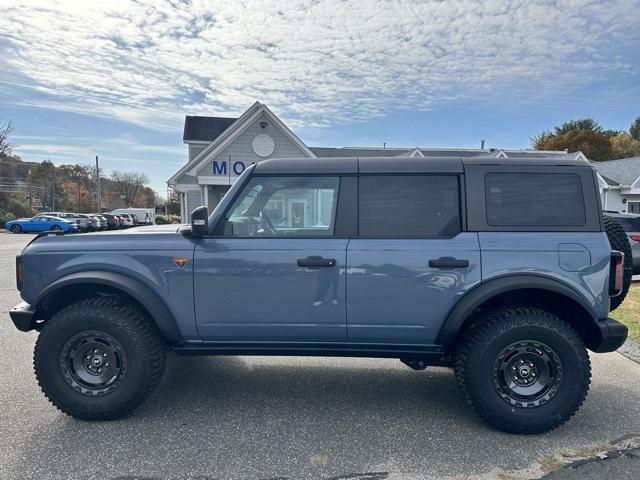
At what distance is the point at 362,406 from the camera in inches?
130

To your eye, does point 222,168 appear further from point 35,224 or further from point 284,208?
point 35,224

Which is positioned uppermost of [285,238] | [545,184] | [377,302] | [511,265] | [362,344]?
[545,184]

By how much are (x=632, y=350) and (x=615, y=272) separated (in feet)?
7.94

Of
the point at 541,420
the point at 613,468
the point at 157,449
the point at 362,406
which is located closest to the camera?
the point at 613,468

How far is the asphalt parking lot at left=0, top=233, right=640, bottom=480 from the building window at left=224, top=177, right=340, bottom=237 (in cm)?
153

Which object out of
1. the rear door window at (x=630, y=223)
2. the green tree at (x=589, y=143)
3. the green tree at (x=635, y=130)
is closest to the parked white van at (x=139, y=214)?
the rear door window at (x=630, y=223)

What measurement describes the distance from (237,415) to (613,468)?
106 inches

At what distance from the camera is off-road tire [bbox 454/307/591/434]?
284cm

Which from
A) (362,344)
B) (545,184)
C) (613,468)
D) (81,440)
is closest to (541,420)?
(613,468)

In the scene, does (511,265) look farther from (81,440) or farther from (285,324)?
(81,440)

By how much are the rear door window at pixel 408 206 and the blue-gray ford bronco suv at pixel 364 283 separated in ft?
0.04

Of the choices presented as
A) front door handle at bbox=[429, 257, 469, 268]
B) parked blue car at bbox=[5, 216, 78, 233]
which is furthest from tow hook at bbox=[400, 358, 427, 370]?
parked blue car at bbox=[5, 216, 78, 233]

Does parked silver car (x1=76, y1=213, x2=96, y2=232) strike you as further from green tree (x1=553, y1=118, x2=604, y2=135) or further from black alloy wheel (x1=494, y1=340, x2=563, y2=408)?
green tree (x1=553, y1=118, x2=604, y2=135)

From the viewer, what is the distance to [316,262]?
9.55 ft
